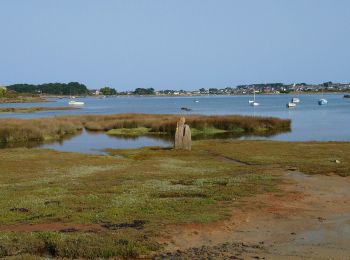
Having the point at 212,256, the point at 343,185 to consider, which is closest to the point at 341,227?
the point at 212,256

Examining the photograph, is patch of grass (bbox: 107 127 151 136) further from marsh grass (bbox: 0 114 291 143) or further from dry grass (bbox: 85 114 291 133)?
dry grass (bbox: 85 114 291 133)

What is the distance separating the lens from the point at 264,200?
57.5 ft

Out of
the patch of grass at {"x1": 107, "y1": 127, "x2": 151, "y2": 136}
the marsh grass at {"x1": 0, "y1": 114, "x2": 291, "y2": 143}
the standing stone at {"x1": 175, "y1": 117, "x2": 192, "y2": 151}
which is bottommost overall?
the patch of grass at {"x1": 107, "y1": 127, "x2": 151, "y2": 136}

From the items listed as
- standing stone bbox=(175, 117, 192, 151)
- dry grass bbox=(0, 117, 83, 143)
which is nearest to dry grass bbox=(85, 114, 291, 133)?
dry grass bbox=(0, 117, 83, 143)

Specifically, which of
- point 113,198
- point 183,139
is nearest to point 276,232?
point 113,198

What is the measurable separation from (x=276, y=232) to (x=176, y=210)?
331cm

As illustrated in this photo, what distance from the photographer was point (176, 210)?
15.5 meters

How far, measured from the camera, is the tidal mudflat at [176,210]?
11.9 metres

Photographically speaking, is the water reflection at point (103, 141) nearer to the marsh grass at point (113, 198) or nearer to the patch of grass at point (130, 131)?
the patch of grass at point (130, 131)

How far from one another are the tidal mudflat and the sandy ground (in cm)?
3

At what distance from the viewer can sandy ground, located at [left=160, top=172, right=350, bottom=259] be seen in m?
11.6

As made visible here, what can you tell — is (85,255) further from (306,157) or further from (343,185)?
(306,157)

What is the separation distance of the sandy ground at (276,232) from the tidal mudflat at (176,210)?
0.03m

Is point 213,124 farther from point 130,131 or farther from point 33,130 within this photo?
point 33,130
